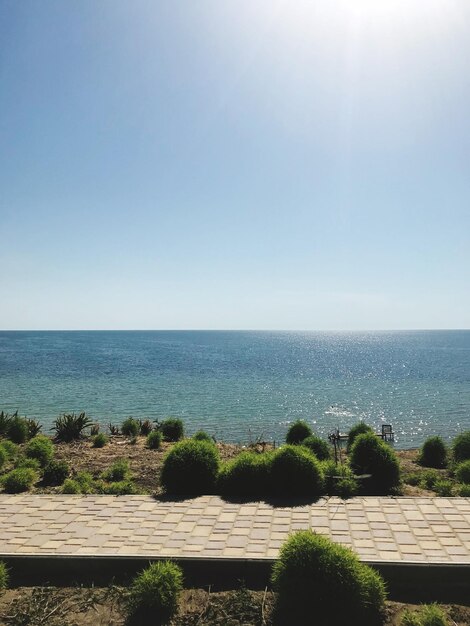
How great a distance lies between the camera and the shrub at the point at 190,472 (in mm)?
10234

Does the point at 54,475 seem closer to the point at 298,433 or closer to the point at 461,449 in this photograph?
the point at 298,433

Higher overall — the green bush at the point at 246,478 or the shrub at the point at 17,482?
the green bush at the point at 246,478

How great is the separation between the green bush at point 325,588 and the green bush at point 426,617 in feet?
1.14

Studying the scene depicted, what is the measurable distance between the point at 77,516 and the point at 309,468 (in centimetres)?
471

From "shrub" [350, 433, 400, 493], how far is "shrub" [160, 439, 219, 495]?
3.69 metres

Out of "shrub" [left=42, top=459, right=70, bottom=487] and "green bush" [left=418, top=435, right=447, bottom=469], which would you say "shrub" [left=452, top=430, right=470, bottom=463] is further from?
"shrub" [left=42, top=459, right=70, bottom=487]

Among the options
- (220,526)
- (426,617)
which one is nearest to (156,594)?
(220,526)

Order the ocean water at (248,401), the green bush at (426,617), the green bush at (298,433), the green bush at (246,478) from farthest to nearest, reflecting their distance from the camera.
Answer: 1. the ocean water at (248,401)
2. the green bush at (298,433)
3. the green bush at (246,478)
4. the green bush at (426,617)

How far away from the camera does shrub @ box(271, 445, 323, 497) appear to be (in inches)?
389

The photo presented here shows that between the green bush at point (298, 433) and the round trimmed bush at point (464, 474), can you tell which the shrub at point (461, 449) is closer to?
the round trimmed bush at point (464, 474)

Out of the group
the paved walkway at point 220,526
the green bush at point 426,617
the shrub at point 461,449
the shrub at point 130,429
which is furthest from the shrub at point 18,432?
the green bush at point 426,617

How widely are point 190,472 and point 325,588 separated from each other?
5112 millimetres

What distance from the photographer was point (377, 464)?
11.3m

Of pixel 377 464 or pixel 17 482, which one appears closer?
pixel 17 482
